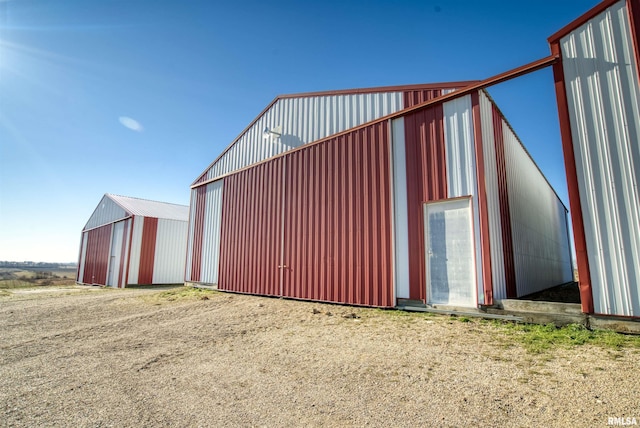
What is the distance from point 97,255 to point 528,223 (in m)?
28.6

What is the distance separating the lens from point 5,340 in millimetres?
5875

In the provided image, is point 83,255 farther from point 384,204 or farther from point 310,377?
point 310,377

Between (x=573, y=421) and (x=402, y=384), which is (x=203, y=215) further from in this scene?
(x=573, y=421)

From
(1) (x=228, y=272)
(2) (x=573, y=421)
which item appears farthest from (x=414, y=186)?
(1) (x=228, y=272)

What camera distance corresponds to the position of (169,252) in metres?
22.4

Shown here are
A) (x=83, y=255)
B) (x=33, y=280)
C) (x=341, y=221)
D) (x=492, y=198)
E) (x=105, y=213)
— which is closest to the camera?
(x=492, y=198)

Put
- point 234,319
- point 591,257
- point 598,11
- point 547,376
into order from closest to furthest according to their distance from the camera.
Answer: point 547,376 → point 591,257 → point 598,11 → point 234,319

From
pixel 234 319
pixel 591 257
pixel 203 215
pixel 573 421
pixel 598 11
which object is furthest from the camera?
pixel 203 215

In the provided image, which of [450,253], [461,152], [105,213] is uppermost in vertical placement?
[105,213]

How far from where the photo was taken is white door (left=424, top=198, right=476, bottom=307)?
6.58m

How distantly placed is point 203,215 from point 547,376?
14.0m

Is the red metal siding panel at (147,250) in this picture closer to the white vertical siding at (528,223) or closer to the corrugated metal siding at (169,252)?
the corrugated metal siding at (169,252)

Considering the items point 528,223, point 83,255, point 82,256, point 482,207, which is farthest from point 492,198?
point 82,256

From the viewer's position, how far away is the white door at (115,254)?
21.4 m
